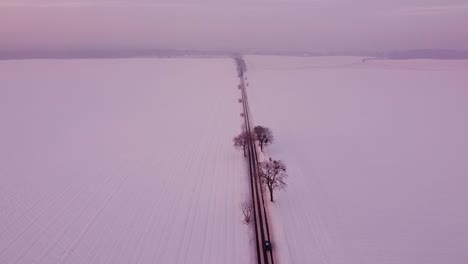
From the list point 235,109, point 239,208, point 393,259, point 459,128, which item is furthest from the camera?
point 235,109

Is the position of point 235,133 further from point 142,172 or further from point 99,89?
point 99,89

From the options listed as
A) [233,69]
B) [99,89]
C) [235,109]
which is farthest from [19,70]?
[235,109]

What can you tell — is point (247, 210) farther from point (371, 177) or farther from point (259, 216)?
point (371, 177)

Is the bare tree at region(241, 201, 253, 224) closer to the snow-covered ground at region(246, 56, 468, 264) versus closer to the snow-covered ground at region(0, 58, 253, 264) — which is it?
the snow-covered ground at region(0, 58, 253, 264)

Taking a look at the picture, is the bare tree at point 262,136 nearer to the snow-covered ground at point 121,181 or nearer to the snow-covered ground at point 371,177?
the snow-covered ground at point 371,177

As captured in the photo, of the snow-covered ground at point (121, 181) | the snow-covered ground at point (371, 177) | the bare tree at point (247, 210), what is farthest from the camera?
the bare tree at point (247, 210)

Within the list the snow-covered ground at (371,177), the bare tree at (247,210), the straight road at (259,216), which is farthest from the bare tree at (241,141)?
the bare tree at (247,210)
